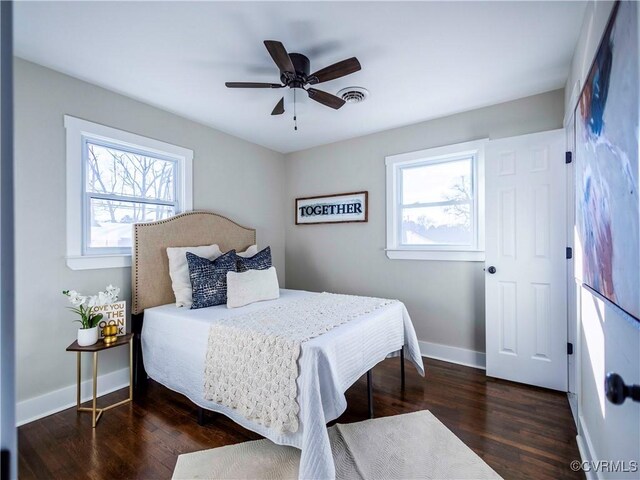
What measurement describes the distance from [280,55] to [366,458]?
2.33 metres

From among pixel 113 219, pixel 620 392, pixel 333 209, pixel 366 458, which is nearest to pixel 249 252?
pixel 333 209

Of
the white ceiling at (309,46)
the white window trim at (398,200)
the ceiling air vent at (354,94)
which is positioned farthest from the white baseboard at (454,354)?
the ceiling air vent at (354,94)

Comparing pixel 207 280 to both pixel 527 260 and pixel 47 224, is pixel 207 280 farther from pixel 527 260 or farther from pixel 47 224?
pixel 527 260

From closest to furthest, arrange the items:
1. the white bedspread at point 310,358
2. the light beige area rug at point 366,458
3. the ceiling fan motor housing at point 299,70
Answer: the white bedspread at point 310,358 → the light beige area rug at point 366,458 → the ceiling fan motor housing at point 299,70

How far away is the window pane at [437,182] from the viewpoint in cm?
320

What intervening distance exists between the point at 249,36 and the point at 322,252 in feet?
8.70

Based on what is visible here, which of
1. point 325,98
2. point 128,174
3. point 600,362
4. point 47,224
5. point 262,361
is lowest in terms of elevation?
point 262,361

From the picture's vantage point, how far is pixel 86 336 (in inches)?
85.9

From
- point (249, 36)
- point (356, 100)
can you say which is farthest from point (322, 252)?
point (249, 36)

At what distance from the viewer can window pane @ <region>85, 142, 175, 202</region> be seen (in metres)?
2.61

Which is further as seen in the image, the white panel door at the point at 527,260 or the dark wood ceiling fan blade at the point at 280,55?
the white panel door at the point at 527,260

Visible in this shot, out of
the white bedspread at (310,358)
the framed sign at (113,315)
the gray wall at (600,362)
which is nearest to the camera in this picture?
the gray wall at (600,362)

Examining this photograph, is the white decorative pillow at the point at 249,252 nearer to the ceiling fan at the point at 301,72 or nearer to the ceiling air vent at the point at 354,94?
the ceiling fan at the point at 301,72

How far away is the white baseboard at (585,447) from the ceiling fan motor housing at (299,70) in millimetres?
2686
